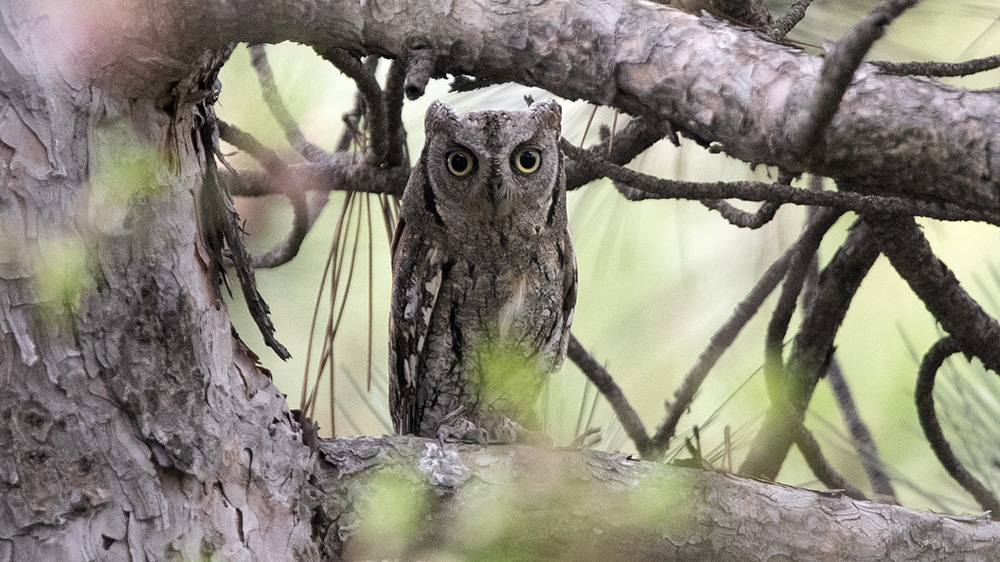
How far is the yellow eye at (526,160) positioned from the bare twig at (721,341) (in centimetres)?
56

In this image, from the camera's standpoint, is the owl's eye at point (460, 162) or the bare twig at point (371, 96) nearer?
the bare twig at point (371, 96)

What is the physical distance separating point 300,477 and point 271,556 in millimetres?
114

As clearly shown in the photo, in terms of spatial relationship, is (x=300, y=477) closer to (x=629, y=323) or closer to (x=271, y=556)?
(x=271, y=556)

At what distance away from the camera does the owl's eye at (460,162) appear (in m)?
1.81

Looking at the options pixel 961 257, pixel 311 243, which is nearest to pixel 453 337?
pixel 311 243

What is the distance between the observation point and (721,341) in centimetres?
180

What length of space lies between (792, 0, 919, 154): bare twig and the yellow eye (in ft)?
3.68

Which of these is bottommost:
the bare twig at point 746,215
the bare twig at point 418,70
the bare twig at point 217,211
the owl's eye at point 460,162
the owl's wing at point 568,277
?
the owl's wing at point 568,277

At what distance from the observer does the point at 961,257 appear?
2838 millimetres

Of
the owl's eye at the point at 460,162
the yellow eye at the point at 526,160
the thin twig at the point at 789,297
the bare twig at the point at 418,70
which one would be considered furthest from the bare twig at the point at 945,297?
the bare twig at the point at 418,70

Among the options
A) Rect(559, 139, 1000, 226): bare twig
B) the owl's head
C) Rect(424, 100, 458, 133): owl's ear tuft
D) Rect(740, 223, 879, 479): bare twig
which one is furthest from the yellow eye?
Rect(740, 223, 879, 479): bare twig

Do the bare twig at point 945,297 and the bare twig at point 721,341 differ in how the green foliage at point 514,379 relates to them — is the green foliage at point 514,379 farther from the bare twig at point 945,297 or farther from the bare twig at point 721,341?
the bare twig at point 945,297

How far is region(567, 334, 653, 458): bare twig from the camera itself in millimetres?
1734

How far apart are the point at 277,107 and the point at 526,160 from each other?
1.80 feet
